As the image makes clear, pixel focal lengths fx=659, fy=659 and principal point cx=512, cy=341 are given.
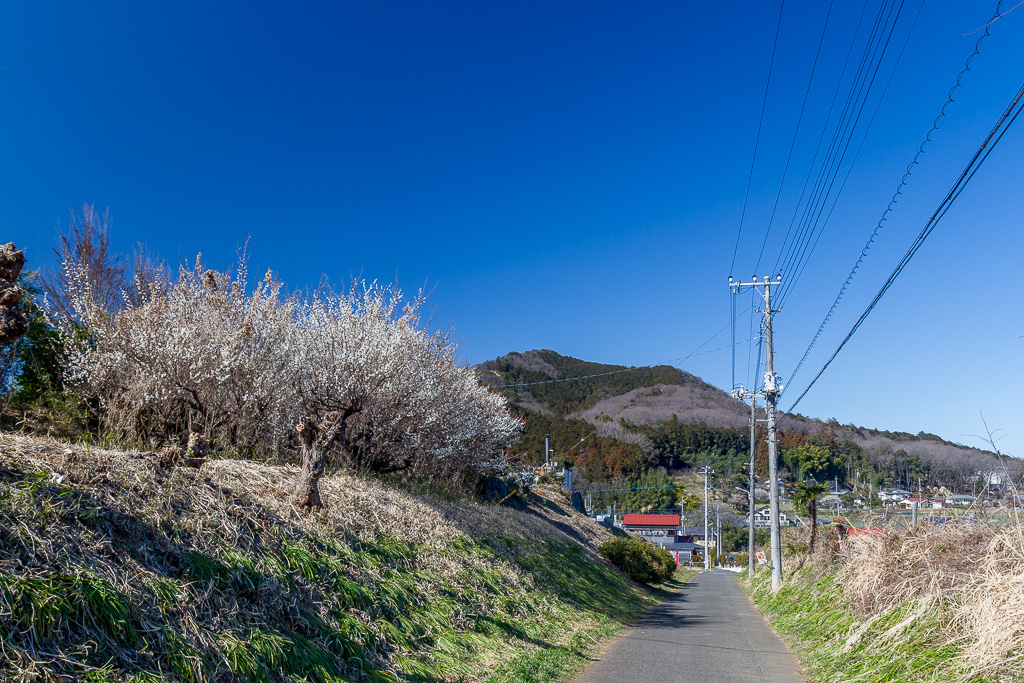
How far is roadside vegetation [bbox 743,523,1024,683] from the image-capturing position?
19.0ft

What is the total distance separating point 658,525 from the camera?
87938 millimetres

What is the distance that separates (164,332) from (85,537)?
5.38 metres

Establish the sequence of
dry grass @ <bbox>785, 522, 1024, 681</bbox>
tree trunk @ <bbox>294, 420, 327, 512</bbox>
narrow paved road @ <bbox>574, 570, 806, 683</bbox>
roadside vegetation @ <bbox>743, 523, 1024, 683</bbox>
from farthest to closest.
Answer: narrow paved road @ <bbox>574, 570, 806, 683</bbox>, tree trunk @ <bbox>294, 420, 327, 512</bbox>, roadside vegetation @ <bbox>743, 523, 1024, 683</bbox>, dry grass @ <bbox>785, 522, 1024, 681</bbox>

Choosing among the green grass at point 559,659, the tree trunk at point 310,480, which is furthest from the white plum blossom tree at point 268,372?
the green grass at point 559,659

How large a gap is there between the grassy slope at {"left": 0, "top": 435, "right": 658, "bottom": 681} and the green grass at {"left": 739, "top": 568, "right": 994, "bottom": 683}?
11.4 feet

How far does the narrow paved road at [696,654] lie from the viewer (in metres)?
8.50

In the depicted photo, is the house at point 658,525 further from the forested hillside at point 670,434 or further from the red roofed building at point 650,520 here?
the forested hillside at point 670,434

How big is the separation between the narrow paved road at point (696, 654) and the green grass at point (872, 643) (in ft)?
1.48

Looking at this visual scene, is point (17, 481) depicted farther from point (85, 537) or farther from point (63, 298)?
point (63, 298)

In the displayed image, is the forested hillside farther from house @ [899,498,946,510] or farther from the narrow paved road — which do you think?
the narrow paved road

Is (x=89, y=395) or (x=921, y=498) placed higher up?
(x=89, y=395)

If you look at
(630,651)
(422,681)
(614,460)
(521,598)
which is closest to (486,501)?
(521,598)

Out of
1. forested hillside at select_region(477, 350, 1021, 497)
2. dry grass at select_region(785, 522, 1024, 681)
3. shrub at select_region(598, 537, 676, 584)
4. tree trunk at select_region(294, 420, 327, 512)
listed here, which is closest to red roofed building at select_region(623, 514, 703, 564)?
forested hillside at select_region(477, 350, 1021, 497)

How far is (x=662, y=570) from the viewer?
31.9m
